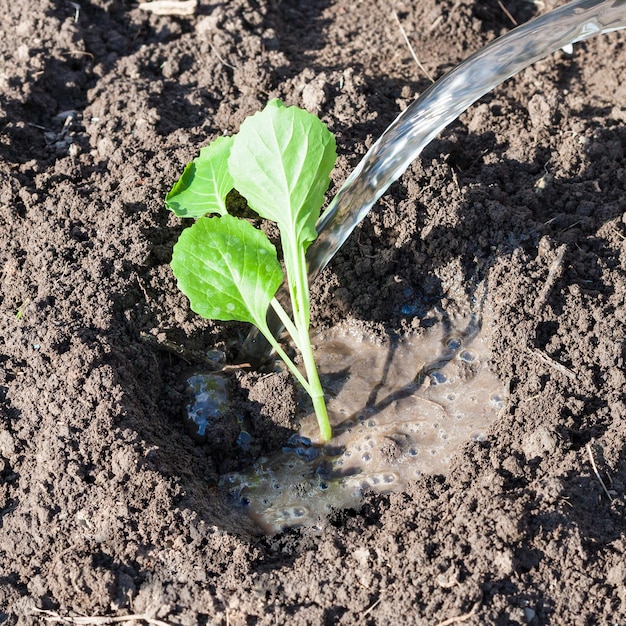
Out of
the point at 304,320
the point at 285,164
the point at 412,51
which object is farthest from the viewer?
the point at 412,51

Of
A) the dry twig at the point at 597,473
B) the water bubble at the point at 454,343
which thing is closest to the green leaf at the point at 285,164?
the water bubble at the point at 454,343

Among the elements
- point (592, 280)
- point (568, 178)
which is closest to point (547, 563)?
point (592, 280)

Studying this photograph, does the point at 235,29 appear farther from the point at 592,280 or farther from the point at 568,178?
the point at 592,280

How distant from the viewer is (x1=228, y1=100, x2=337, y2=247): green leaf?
2.16 meters

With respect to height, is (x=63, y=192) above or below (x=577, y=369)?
above

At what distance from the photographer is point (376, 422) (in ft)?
8.04

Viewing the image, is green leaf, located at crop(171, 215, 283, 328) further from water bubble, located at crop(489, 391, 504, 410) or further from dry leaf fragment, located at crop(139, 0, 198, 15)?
dry leaf fragment, located at crop(139, 0, 198, 15)

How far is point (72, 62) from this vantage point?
10.5 ft

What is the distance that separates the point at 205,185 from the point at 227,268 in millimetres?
308

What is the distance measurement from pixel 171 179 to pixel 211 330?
54cm

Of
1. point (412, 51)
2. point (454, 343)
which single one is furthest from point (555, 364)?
point (412, 51)

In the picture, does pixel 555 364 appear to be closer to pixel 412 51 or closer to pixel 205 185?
pixel 205 185

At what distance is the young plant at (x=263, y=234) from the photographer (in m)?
2.18

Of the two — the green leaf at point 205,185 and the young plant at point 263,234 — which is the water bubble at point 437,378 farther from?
the green leaf at point 205,185
